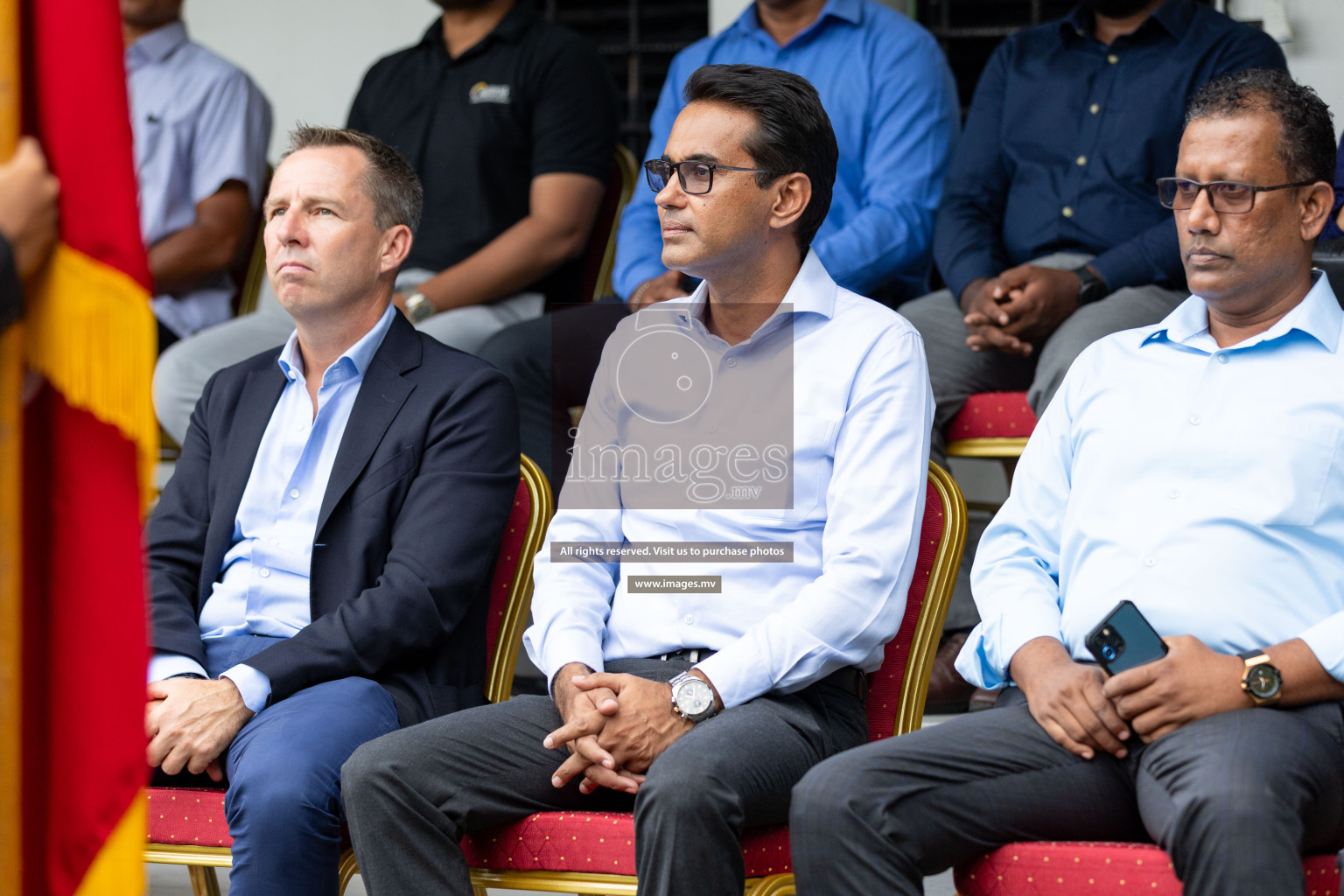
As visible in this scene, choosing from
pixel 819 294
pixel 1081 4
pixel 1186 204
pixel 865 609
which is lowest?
pixel 865 609

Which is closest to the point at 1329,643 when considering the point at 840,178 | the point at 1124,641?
the point at 1124,641

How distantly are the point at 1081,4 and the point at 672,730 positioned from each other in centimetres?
220

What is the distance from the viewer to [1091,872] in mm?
1532

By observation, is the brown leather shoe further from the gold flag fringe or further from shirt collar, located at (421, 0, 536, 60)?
shirt collar, located at (421, 0, 536, 60)

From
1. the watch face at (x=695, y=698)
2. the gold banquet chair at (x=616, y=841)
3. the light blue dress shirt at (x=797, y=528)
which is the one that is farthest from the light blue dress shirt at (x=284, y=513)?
the watch face at (x=695, y=698)

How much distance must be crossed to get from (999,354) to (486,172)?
1417 mm

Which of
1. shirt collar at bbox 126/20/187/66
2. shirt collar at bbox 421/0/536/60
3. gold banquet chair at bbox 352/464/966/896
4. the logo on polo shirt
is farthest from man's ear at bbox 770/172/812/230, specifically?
shirt collar at bbox 126/20/187/66

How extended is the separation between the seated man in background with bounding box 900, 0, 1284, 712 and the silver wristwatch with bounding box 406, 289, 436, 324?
1.14 m

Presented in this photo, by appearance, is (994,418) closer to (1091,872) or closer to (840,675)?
(840,675)

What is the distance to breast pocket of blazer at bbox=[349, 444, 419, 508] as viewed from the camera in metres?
2.11

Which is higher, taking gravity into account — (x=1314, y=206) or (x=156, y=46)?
(x=156, y=46)

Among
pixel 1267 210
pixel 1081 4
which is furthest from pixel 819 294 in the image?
pixel 1081 4

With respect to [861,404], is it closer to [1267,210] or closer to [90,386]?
[1267,210]

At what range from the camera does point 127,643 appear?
49.0 inches
